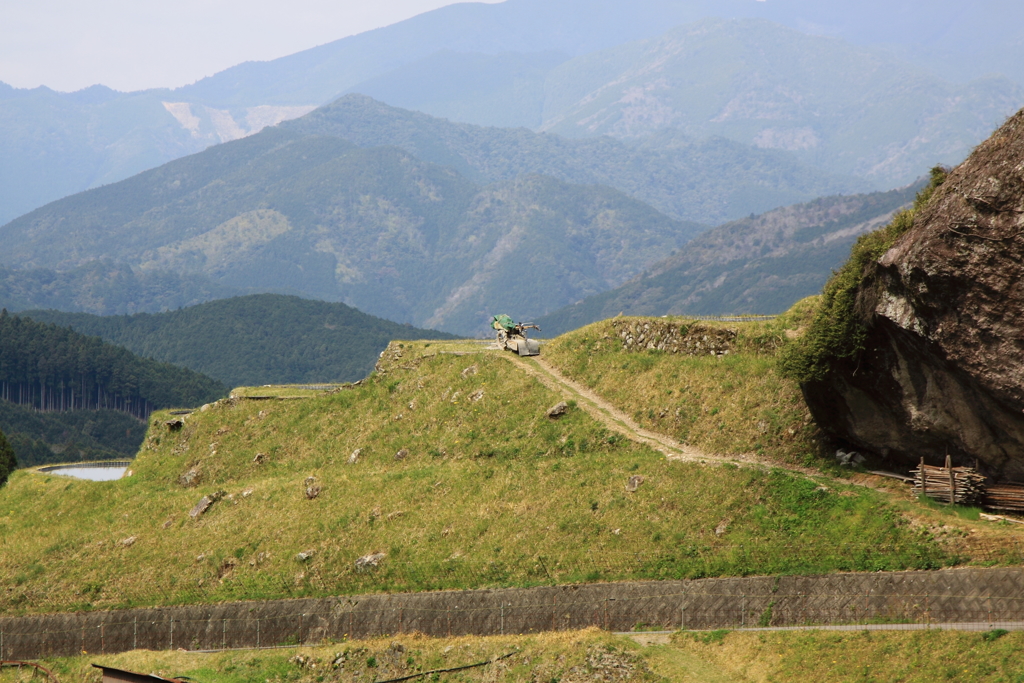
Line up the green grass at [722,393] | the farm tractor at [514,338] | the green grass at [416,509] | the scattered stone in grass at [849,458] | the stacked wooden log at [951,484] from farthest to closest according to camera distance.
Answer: the farm tractor at [514,338]
the green grass at [722,393]
the scattered stone in grass at [849,458]
the green grass at [416,509]
the stacked wooden log at [951,484]

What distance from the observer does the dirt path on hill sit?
47.5 meters

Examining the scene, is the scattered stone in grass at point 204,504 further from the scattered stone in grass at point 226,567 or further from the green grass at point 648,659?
the green grass at point 648,659

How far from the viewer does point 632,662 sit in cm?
3478

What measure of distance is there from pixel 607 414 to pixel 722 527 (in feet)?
49.5

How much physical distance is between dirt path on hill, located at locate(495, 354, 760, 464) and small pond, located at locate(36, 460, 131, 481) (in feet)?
120

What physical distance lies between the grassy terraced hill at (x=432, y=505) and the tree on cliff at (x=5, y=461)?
20.8 feet

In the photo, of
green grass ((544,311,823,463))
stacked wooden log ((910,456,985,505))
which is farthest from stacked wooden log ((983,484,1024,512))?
green grass ((544,311,823,463))

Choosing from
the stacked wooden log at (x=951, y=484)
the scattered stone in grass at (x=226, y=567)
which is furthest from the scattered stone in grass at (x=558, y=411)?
the stacked wooden log at (x=951, y=484)

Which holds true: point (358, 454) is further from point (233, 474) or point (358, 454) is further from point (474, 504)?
point (474, 504)

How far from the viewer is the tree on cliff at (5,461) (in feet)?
248

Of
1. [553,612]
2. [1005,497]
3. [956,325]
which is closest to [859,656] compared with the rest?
[1005,497]

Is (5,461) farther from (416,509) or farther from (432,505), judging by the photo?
(432,505)

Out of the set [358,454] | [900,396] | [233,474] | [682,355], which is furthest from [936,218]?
[233,474]

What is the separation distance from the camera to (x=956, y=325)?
1373 inches
